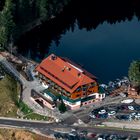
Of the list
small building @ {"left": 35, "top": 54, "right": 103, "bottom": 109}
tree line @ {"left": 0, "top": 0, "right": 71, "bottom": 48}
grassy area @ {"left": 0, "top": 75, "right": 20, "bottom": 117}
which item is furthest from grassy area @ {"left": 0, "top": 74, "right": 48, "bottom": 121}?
tree line @ {"left": 0, "top": 0, "right": 71, "bottom": 48}

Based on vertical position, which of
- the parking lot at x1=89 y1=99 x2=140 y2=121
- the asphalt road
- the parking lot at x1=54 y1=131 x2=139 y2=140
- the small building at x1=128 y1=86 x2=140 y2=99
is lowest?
the parking lot at x1=54 y1=131 x2=139 y2=140

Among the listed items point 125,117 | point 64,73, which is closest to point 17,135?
point 64,73

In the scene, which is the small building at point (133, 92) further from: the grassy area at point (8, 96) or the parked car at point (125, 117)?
the grassy area at point (8, 96)

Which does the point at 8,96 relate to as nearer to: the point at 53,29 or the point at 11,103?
the point at 11,103

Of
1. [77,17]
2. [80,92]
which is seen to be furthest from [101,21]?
[80,92]

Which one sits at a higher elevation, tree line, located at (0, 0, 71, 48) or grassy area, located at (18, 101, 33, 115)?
tree line, located at (0, 0, 71, 48)

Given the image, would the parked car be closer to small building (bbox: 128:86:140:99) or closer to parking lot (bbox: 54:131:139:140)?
parking lot (bbox: 54:131:139:140)
